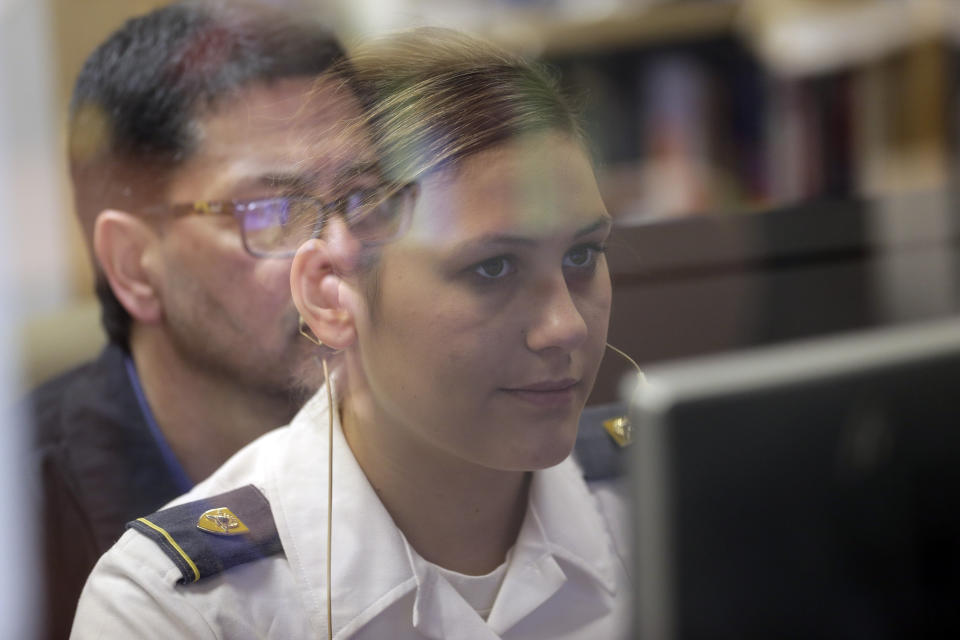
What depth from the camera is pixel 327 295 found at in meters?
0.47

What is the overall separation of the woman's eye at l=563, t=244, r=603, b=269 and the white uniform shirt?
11cm

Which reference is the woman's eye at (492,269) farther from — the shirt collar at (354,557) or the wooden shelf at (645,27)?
the wooden shelf at (645,27)

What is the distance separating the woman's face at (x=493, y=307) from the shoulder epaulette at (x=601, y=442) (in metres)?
0.03

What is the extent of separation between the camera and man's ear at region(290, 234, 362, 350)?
0.47 metres

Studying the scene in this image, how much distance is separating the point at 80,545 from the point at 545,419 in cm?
29

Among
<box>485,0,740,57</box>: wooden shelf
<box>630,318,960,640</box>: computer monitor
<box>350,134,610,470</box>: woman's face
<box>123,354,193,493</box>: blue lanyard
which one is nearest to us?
<box>630,318,960,640</box>: computer monitor

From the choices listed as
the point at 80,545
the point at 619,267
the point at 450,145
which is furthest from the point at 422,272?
the point at 80,545

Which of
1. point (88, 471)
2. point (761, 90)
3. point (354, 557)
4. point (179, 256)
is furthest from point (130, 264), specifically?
point (761, 90)

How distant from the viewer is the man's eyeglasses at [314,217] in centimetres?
46

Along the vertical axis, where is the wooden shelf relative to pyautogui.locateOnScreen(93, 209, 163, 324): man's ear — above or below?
below

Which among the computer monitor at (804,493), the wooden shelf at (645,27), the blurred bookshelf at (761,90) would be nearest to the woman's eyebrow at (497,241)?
the computer monitor at (804,493)

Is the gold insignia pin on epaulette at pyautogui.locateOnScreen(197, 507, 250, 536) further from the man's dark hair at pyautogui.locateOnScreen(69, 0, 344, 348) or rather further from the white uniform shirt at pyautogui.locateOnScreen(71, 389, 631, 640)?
the man's dark hair at pyautogui.locateOnScreen(69, 0, 344, 348)


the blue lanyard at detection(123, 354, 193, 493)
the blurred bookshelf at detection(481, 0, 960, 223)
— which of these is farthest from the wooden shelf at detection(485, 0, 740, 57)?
the blue lanyard at detection(123, 354, 193, 493)

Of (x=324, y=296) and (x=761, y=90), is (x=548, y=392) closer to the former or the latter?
(x=324, y=296)
